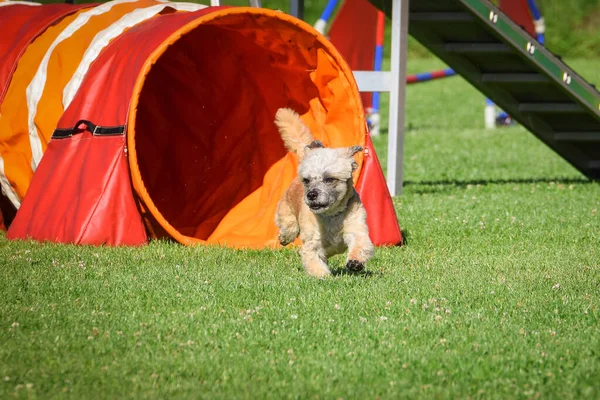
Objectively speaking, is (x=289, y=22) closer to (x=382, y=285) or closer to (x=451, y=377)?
(x=382, y=285)

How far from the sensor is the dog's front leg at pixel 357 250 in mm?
6430

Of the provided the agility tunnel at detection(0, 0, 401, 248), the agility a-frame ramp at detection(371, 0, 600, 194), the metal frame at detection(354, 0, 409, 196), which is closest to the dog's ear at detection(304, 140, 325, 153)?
the agility tunnel at detection(0, 0, 401, 248)

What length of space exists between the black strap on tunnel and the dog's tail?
4.50ft

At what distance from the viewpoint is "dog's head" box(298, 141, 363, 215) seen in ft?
21.4

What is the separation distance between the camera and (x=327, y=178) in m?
6.66

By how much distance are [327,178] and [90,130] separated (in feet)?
8.15

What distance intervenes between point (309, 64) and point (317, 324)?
13.4 feet

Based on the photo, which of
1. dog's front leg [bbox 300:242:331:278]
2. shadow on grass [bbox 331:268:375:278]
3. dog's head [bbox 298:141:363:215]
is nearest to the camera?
dog's head [bbox 298:141:363:215]

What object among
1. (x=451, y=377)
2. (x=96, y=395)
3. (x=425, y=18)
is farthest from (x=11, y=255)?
(x=425, y=18)

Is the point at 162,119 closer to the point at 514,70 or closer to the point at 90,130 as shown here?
the point at 90,130

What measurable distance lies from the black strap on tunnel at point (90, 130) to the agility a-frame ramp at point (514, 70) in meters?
4.41

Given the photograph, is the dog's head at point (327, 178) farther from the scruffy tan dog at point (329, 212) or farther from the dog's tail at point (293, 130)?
the dog's tail at point (293, 130)

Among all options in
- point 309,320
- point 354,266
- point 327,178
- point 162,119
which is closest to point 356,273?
point 354,266

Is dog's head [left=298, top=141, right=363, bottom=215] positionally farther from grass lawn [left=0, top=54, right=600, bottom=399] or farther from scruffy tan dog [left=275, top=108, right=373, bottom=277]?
grass lawn [left=0, top=54, right=600, bottom=399]
